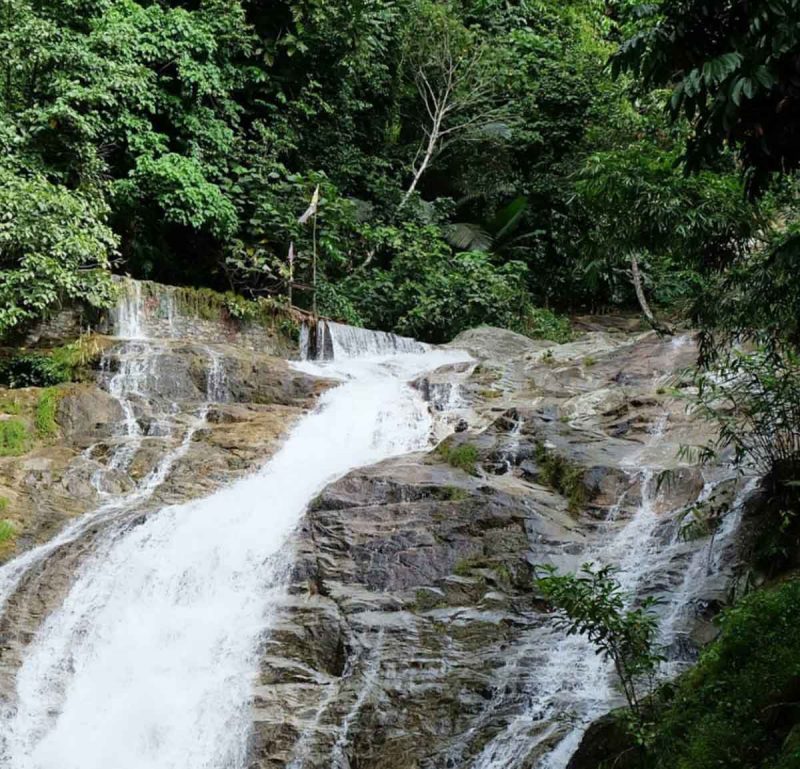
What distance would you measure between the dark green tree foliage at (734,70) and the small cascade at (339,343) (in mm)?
12840

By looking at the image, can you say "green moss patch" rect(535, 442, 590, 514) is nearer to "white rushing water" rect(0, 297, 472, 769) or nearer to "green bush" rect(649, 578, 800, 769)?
"white rushing water" rect(0, 297, 472, 769)

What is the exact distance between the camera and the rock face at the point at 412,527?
21.4 feet

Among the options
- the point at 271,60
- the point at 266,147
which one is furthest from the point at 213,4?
the point at 266,147

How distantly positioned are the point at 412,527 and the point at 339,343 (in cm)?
895

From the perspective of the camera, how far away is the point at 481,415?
41.7 feet

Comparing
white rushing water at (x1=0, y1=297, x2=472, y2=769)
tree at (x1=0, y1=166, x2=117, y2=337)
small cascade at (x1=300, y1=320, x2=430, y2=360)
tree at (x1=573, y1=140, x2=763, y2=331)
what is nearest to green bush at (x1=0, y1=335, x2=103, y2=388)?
tree at (x1=0, y1=166, x2=117, y2=337)

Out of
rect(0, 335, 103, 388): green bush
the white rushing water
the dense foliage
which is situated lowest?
the white rushing water

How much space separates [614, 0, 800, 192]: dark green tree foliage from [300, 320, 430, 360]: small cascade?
12.8 meters

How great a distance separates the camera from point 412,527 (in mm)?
8445

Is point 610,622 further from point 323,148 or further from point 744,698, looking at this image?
point 323,148

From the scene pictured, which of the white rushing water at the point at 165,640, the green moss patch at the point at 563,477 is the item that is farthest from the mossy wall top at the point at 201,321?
the green moss patch at the point at 563,477

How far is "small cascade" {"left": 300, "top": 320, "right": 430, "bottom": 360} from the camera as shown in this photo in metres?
16.9

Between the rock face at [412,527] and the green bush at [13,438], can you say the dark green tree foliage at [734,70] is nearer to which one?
the rock face at [412,527]

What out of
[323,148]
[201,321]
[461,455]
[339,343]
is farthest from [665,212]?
[323,148]
